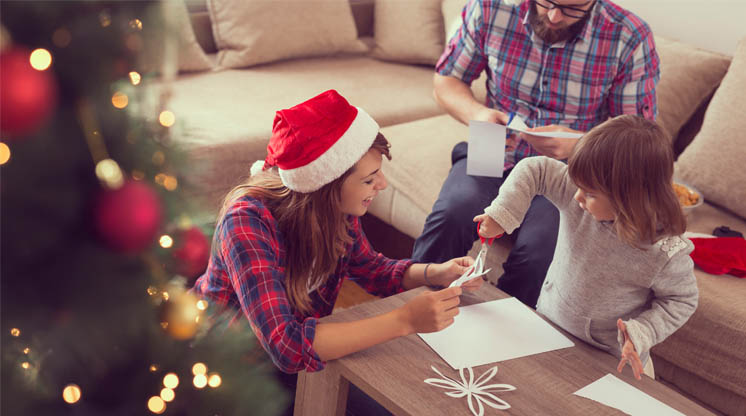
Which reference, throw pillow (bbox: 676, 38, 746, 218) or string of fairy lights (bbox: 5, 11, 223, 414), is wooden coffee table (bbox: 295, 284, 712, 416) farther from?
throw pillow (bbox: 676, 38, 746, 218)

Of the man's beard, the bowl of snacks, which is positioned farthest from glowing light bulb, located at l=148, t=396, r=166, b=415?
the bowl of snacks

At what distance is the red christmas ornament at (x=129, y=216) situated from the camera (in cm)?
66

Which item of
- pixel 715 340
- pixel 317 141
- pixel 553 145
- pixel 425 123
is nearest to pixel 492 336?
pixel 317 141

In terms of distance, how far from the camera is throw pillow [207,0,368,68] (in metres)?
2.77

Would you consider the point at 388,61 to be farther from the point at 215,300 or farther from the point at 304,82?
the point at 215,300

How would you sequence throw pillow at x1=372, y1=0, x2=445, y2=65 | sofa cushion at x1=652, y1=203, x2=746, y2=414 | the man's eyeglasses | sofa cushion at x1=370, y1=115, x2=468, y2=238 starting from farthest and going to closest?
throw pillow at x1=372, y1=0, x2=445, y2=65, sofa cushion at x1=370, y1=115, x2=468, y2=238, the man's eyeglasses, sofa cushion at x1=652, y1=203, x2=746, y2=414

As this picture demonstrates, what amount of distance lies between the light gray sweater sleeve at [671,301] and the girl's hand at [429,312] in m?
0.36

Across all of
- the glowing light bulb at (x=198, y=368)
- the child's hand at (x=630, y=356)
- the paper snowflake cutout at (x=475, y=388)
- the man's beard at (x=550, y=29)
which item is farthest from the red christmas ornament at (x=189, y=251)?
the man's beard at (x=550, y=29)

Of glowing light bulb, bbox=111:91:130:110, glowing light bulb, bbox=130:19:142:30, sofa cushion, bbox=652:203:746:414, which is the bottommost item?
sofa cushion, bbox=652:203:746:414

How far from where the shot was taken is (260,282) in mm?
1138

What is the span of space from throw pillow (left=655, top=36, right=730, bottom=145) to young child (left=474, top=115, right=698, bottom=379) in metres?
1.09

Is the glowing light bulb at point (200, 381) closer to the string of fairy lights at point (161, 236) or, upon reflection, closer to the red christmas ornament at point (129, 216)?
the string of fairy lights at point (161, 236)

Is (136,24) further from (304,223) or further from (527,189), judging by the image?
(527,189)

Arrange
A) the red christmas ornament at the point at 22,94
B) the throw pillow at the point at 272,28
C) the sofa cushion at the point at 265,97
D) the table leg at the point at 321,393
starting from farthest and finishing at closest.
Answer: the throw pillow at the point at 272,28 → the sofa cushion at the point at 265,97 → the table leg at the point at 321,393 → the red christmas ornament at the point at 22,94
